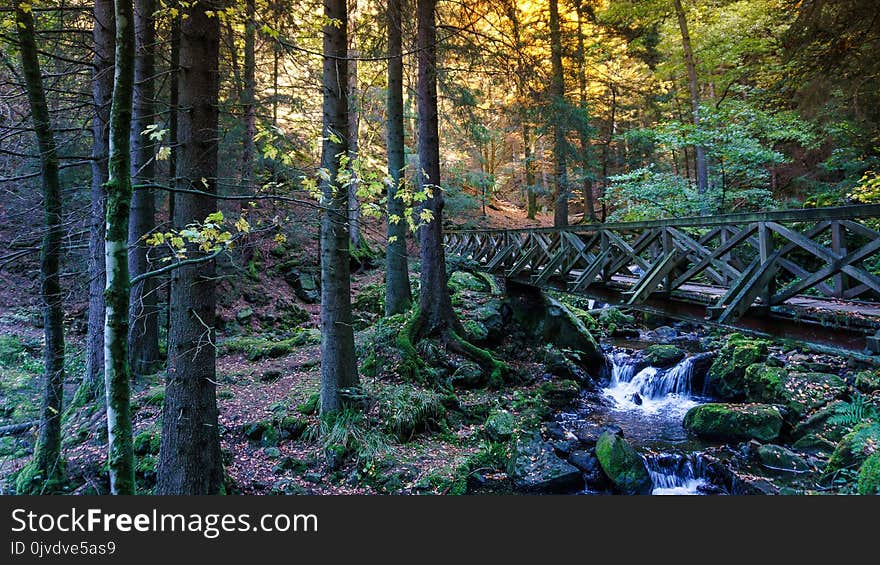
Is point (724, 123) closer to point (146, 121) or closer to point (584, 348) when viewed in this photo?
point (584, 348)

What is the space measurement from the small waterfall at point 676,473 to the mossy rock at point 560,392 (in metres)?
1.89

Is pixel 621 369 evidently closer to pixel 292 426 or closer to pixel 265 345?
pixel 292 426

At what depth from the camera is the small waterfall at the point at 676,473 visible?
597 cm

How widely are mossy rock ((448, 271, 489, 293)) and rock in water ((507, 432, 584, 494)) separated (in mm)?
5579

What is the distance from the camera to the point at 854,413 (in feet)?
20.3

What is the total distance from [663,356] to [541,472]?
17.8 feet

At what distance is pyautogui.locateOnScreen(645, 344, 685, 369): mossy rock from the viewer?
966 centimetres

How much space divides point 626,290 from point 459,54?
5277 millimetres

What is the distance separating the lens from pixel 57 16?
563 centimetres

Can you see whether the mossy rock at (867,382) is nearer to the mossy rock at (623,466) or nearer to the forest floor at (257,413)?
the mossy rock at (623,466)

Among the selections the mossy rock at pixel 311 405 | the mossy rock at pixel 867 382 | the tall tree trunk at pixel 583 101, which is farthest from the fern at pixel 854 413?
the tall tree trunk at pixel 583 101

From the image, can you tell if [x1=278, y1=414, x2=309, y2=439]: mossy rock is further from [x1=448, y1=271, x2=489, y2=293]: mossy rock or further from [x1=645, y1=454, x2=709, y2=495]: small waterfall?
[x1=448, y1=271, x2=489, y2=293]: mossy rock

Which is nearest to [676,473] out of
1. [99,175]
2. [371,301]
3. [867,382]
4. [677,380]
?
[677,380]

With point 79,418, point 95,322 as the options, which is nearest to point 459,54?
point 95,322
